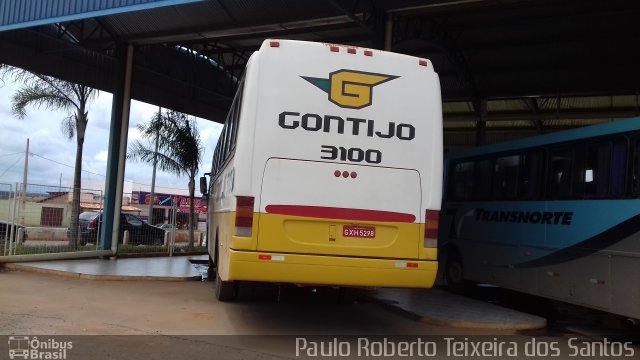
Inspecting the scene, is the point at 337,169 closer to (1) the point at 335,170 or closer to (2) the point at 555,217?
(1) the point at 335,170

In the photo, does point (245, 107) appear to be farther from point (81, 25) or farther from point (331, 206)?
point (81, 25)

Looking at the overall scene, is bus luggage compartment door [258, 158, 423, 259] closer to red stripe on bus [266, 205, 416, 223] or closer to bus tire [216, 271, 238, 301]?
red stripe on bus [266, 205, 416, 223]

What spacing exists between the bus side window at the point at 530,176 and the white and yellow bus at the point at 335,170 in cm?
385

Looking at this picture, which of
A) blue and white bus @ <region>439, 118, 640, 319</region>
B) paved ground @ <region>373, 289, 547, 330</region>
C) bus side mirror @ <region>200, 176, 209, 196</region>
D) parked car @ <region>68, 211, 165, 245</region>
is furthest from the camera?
parked car @ <region>68, 211, 165, 245</region>

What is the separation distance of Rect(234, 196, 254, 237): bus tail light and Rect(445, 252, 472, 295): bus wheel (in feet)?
24.0

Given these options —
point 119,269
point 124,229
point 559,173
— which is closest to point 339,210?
point 559,173

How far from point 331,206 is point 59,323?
13.4 feet

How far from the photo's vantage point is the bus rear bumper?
634cm

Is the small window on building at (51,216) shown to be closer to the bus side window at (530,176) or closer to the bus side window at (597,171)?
the bus side window at (530,176)

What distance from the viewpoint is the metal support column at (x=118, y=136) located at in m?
16.1

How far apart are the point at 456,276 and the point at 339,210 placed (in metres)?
6.96

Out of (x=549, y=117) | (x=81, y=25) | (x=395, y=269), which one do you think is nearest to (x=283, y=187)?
(x=395, y=269)

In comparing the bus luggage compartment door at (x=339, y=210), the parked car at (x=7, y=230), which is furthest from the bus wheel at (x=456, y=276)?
the parked car at (x=7, y=230)

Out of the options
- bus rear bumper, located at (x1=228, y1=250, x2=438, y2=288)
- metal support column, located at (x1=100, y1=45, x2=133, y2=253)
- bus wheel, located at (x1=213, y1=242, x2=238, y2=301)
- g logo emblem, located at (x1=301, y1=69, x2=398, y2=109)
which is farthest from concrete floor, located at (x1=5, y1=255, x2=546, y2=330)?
g logo emblem, located at (x1=301, y1=69, x2=398, y2=109)
